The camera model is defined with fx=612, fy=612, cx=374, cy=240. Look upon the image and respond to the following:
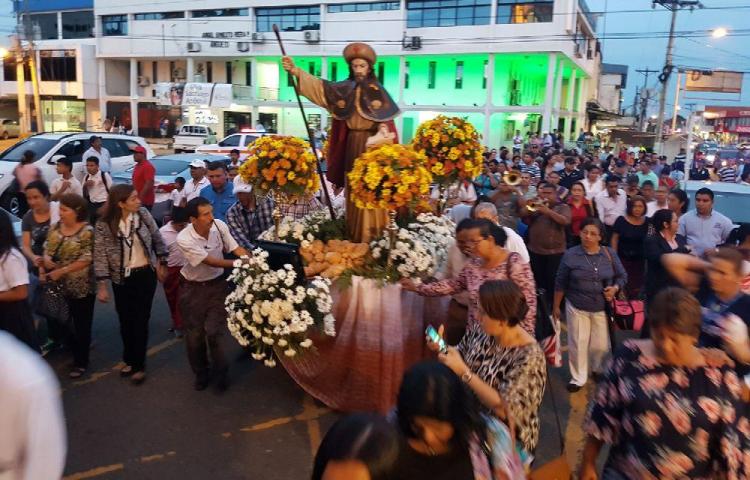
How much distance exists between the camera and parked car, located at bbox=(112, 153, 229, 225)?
Answer: 11.3 m

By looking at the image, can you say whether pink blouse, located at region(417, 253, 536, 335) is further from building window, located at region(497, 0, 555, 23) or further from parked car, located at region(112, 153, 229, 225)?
building window, located at region(497, 0, 555, 23)

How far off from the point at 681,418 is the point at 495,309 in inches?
37.2

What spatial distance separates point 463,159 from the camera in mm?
6617

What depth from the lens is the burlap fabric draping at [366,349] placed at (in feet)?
16.2

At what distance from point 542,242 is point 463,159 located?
5.08 feet

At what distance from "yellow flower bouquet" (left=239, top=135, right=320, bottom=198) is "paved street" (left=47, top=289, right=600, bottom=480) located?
1.86 metres

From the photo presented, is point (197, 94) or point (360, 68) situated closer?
point (360, 68)

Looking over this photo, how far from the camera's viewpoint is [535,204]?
738 cm

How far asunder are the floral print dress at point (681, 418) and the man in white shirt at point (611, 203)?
21.1ft

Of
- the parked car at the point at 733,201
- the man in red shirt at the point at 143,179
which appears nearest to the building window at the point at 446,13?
the parked car at the point at 733,201

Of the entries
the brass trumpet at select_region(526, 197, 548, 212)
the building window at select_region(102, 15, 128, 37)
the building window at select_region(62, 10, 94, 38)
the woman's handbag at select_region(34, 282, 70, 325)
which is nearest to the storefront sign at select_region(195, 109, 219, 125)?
the building window at select_region(102, 15, 128, 37)

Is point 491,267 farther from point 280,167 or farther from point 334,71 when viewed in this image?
point 334,71

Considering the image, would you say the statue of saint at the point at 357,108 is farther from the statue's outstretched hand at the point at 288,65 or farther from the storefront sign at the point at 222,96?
the storefront sign at the point at 222,96

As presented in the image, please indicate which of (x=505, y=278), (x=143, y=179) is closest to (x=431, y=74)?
(x=143, y=179)
